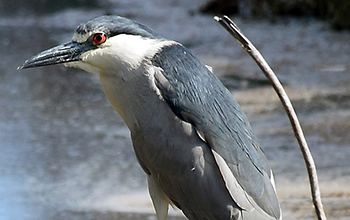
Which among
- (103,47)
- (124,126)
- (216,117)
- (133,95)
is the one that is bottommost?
(124,126)

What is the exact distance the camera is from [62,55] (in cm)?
335

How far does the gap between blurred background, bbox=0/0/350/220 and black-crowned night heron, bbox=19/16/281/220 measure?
64.0 inches

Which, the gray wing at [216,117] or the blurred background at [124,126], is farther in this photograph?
the blurred background at [124,126]

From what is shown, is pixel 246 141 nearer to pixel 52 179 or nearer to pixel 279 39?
pixel 52 179

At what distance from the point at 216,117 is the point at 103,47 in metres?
0.55

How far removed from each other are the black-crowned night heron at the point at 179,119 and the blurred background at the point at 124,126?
163 centimetres

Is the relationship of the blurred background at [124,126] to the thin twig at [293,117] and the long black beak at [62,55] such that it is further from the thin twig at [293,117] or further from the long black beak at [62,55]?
the thin twig at [293,117]

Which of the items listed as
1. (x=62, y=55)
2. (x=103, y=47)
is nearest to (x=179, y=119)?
(x=103, y=47)

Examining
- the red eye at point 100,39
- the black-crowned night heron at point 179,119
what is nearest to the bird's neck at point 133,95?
the black-crowned night heron at point 179,119

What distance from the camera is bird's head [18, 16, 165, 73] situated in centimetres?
335

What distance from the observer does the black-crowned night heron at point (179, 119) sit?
10.8 feet

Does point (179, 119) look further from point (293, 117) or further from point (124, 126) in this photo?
point (124, 126)

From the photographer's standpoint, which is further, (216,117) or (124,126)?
(124,126)

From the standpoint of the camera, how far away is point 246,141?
3.33m
